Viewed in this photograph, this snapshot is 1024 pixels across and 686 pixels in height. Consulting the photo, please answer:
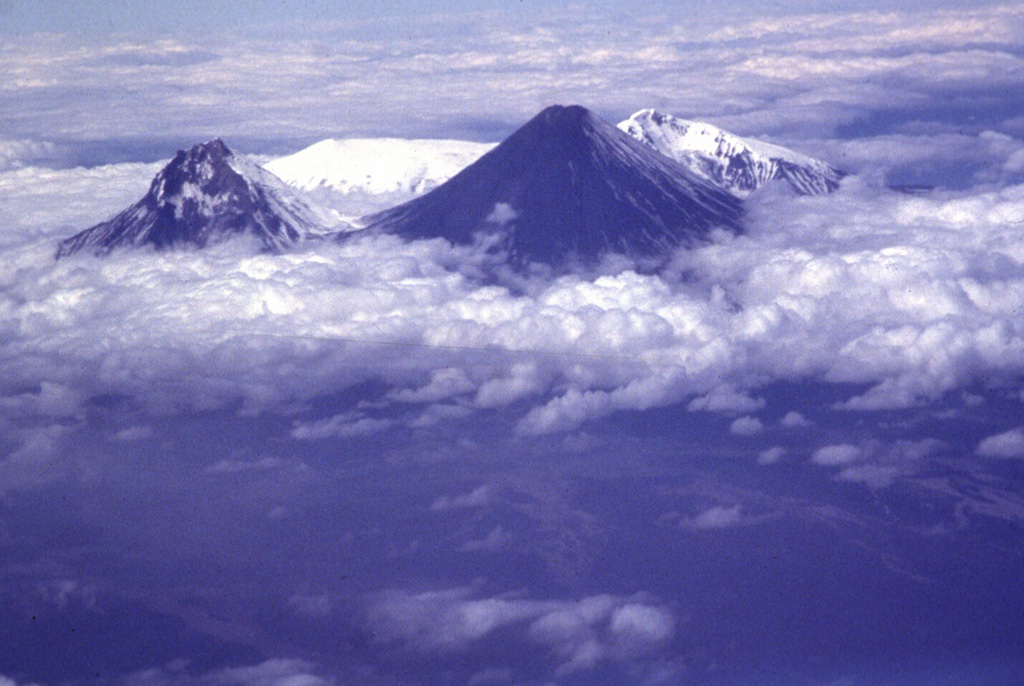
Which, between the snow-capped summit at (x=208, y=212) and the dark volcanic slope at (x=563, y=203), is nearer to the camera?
the dark volcanic slope at (x=563, y=203)

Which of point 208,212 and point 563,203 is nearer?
point 563,203

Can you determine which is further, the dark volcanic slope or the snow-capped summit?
the snow-capped summit

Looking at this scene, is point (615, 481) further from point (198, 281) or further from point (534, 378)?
point (198, 281)
